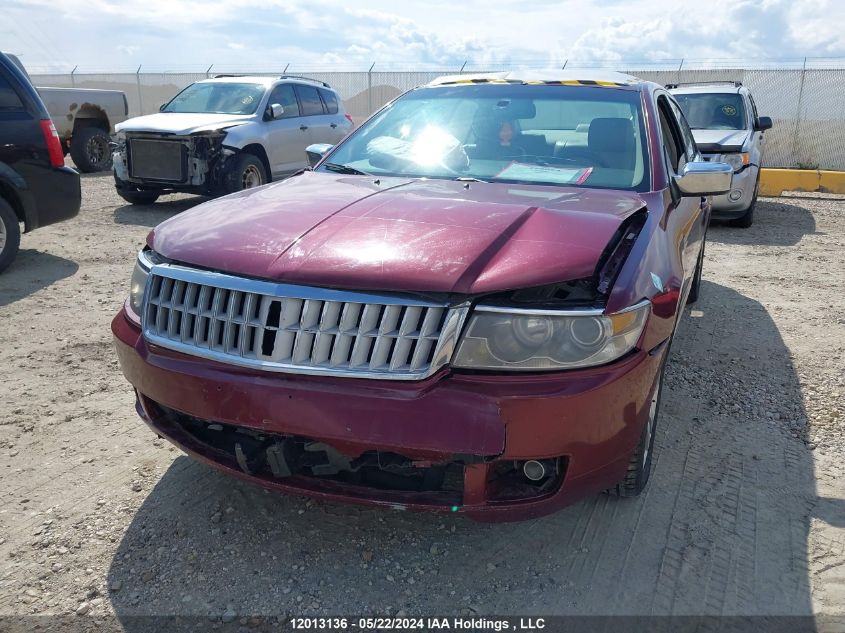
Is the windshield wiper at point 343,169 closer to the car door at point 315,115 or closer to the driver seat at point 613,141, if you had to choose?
the driver seat at point 613,141

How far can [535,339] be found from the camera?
2178 millimetres

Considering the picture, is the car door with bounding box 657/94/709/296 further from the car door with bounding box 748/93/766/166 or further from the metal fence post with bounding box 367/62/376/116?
the metal fence post with bounding box 367/62/376/116

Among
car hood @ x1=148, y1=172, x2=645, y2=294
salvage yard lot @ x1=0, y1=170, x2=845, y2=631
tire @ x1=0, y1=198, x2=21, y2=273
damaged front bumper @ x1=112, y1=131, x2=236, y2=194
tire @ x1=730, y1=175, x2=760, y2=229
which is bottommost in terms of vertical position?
salvage yard lot @ x1=0, y1=170, x2=845, y2=631

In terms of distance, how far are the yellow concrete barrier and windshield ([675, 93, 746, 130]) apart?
333 cm

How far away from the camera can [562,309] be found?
7.13 feet

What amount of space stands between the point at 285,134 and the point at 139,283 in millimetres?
7947

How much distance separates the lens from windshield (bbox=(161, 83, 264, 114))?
1000 cm

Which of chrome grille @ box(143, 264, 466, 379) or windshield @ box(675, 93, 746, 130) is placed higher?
windshield @ box(675, 93, 746, 130)

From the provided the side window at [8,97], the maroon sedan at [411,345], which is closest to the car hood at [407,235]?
the maroon sedan at [411,345]

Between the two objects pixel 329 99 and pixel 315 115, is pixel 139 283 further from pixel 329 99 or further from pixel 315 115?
pixel 329 99

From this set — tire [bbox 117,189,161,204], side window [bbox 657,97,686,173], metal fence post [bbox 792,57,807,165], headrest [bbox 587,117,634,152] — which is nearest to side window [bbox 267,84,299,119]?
tire [bbox 117,189,161,204]

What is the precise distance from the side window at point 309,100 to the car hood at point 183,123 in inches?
51.4

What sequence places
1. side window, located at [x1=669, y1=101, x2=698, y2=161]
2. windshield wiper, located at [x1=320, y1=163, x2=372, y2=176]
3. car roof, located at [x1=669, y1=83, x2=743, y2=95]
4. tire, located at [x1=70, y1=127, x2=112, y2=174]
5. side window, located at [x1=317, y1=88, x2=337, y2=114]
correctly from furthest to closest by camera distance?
1. tire, located at [x1=70, y1=127, x2=112, y2=174]
2. side window, located at [x1=317, y1=88, x2=337, y2=114]
3. car roof, located at [x1=669, y1=83, x2=743, y2=95]
4. side window, located at [x1=669, y1=101, x2=698, y2=161]
5. windshield wiper, located at [x1=320, y1=163, x2=372, y2=176]

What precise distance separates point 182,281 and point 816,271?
648 cm
